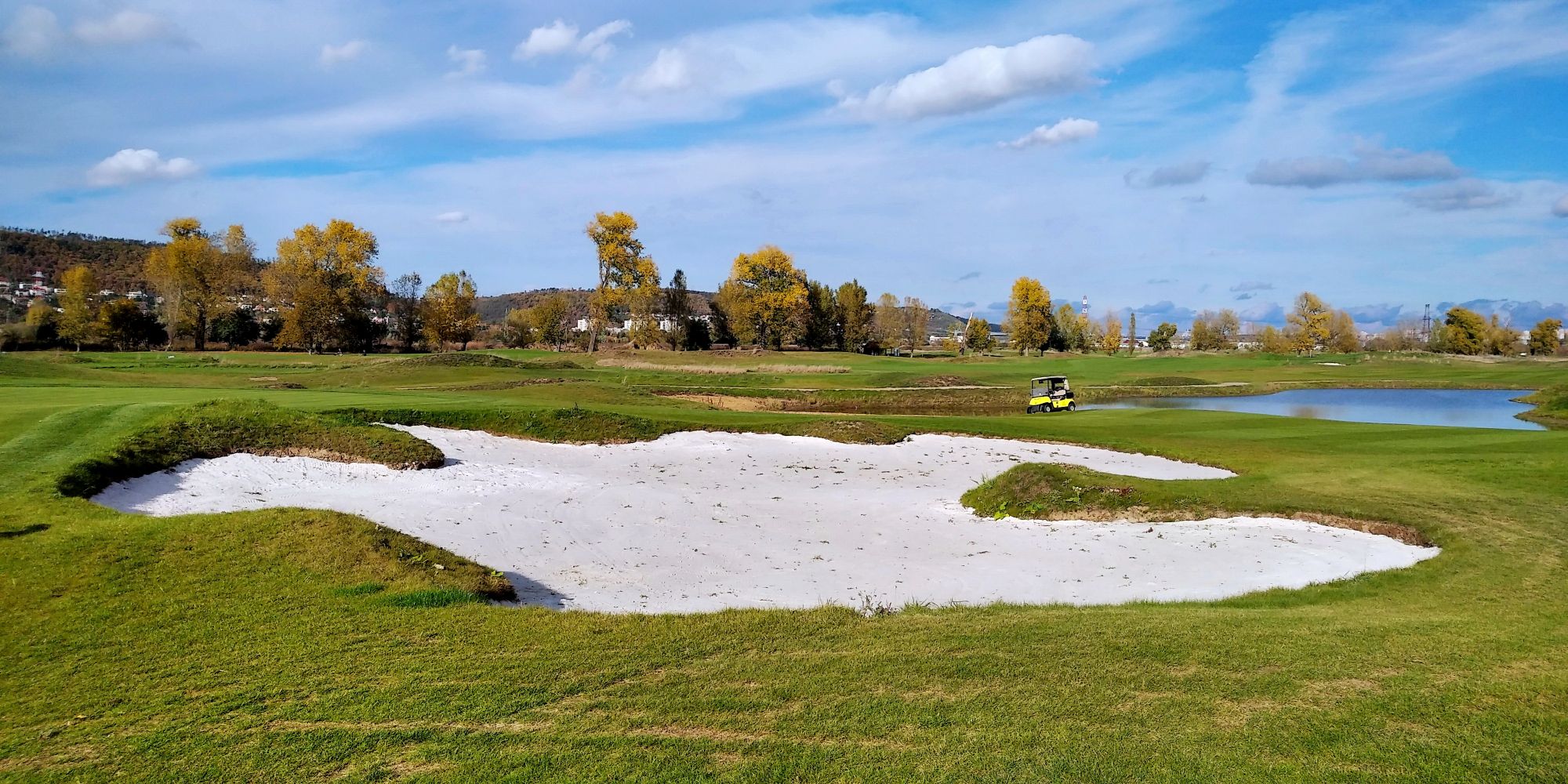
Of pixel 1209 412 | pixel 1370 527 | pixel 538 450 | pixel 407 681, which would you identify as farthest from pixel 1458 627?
pixel 1209 412

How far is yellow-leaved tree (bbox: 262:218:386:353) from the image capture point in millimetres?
73625

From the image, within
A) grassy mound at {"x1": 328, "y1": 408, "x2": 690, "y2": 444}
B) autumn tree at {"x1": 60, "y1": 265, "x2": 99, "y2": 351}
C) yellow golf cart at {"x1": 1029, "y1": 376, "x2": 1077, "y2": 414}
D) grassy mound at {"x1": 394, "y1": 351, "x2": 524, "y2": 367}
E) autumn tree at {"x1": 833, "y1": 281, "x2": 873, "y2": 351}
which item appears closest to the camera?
grassy mound at {"x1": 328, "y1": 408, "x2": 690, "y2": 444}

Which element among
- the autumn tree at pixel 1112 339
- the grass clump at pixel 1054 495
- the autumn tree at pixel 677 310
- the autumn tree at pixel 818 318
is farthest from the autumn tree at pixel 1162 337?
the grass clump at pixel 1054 495

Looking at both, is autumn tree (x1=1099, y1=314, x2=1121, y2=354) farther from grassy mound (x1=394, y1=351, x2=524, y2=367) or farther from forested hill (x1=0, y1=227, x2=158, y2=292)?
forested hill (x1=0, y1=227, x2=158, y2=292)

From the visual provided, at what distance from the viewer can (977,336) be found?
423 ft

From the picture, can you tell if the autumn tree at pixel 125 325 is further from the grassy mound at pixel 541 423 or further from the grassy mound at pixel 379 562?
the grassy mound at pixel 379 562

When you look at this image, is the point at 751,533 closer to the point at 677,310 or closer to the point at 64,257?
the point at 677,310

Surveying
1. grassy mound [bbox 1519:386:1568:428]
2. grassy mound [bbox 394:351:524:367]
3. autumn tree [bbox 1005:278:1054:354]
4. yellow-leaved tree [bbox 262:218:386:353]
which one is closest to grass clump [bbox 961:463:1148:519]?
grassy mound [bbox 1519:386:1568:428]

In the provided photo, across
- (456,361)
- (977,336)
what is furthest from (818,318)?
(456,361)

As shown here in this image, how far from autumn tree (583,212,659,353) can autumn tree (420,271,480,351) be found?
17.4 meters

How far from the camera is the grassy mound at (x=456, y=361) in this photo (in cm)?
5328

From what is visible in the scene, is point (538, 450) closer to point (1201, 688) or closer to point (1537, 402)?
point (1201, 688)

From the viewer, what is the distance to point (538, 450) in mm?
23453

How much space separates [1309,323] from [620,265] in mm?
101196
